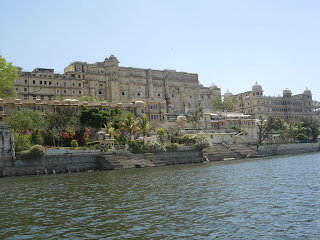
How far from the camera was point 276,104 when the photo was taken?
130 metres

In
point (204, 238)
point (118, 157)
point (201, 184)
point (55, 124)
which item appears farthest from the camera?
point (55, 124)

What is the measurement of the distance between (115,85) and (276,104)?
63.2 m

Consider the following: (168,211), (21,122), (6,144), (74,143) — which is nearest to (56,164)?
(6,144)

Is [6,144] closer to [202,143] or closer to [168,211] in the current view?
[202,143]

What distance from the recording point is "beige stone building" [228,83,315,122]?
409 ft

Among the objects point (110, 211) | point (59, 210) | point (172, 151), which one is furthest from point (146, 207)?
point (172, 151)

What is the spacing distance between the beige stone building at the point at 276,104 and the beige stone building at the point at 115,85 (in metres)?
14.5

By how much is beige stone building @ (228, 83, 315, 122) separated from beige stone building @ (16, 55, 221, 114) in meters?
→ 14.5

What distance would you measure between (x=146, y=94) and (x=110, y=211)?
278ft

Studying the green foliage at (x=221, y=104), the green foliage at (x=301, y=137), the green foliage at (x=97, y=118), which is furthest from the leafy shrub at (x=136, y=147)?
the green foliage at (x=221, y=104)

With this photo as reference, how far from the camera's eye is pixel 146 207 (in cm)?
2191

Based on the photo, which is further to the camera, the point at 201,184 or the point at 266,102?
the point at 266,102

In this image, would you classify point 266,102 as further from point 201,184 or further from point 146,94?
point 201,184

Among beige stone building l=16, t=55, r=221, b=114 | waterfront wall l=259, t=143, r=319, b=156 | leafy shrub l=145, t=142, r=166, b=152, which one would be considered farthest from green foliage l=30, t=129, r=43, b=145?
waterfront wall l=259, t=143, r=319, b=156
